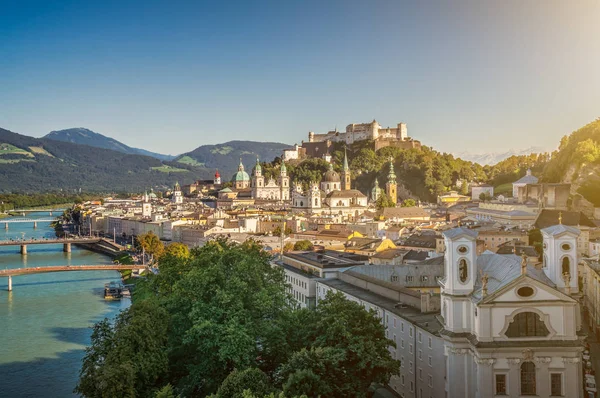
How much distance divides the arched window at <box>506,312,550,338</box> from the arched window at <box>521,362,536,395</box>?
1.95 feet

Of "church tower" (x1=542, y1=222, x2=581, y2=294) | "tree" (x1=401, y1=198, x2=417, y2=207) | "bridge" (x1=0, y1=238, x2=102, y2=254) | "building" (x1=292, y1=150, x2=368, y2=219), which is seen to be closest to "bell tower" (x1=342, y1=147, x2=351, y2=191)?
"building" (x1=292, y1=150, x2=368, y2=219)

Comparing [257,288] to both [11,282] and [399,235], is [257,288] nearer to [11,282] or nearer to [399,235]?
[11,282]

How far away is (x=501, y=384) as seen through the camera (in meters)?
13.7

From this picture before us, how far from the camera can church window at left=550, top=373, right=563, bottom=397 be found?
44.8ft

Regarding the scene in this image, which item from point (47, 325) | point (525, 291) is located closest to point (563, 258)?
point (525, 291)

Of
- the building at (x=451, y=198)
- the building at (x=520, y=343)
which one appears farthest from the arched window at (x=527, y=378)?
the building at (x=451, y=198)

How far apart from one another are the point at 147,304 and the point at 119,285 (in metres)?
22.3

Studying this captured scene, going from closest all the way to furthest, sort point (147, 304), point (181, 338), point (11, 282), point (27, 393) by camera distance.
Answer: point (181, 338)
point (147, 304)
point (27, 393)
point (11, 282)

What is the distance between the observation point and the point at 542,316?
540 inches

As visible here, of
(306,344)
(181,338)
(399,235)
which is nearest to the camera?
(306,344)

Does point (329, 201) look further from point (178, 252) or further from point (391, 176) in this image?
point (178, 252)

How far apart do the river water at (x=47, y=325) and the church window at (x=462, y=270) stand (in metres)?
12.0

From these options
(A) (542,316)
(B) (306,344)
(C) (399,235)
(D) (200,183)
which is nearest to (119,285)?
(C) (399,235)

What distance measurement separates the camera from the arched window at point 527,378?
1370 cm
